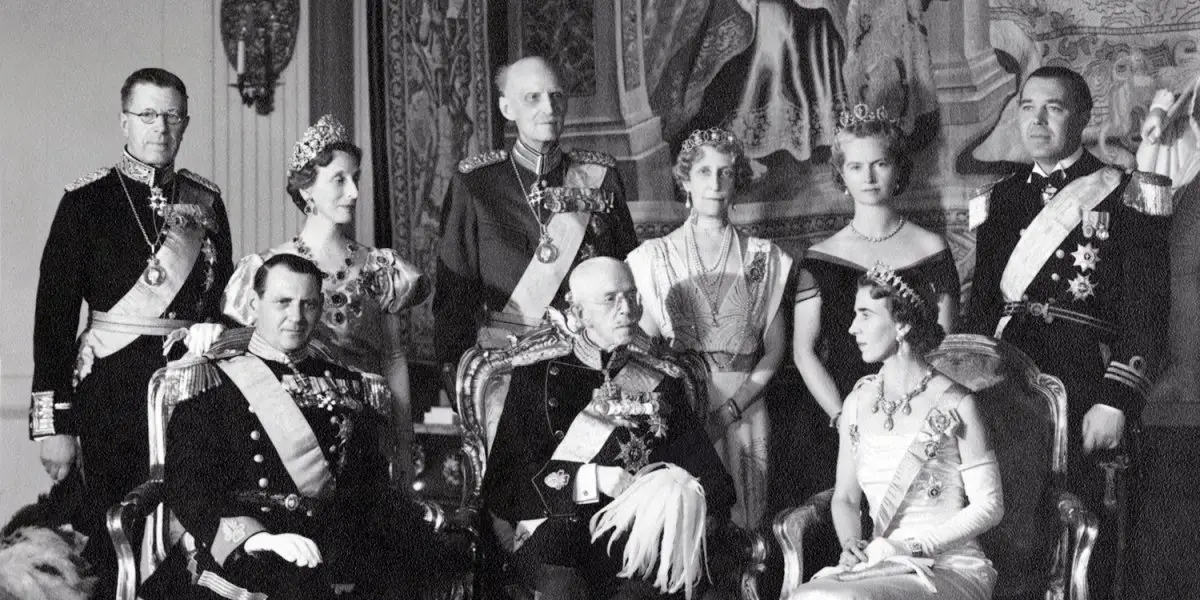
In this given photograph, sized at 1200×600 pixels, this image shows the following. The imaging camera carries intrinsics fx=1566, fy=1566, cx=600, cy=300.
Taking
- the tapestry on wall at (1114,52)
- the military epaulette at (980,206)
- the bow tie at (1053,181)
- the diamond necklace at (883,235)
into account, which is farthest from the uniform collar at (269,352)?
the tapestry on wall at (1114,52)

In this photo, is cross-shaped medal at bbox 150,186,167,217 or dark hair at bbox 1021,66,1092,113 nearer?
cross-shaped medal at bbox 150,186,167,217

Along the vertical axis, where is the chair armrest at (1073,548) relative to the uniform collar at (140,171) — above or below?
below

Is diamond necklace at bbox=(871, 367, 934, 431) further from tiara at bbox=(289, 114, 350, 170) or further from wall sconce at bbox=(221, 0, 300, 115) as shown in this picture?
wall sconce at bbox=(221, 0, 300, 115)

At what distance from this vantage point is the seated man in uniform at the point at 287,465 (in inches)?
132

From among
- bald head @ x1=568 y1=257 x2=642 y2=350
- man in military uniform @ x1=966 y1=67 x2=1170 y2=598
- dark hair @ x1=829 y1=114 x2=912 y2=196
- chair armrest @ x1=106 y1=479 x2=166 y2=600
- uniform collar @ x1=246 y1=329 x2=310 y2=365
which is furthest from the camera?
dark hair @ x1=829 y1=114 x2=912 y2=196

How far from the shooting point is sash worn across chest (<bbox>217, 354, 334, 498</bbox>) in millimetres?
3545

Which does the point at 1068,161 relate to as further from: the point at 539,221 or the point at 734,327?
the point at 539,221

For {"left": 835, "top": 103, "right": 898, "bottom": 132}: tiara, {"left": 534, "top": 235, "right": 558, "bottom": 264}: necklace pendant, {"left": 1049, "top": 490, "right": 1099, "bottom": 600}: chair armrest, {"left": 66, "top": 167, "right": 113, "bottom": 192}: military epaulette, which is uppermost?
{"left": 835, "top": 103, "right": 898, "bottom": 132}: tiara

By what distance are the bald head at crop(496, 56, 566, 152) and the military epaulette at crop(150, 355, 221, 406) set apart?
3.83 ft

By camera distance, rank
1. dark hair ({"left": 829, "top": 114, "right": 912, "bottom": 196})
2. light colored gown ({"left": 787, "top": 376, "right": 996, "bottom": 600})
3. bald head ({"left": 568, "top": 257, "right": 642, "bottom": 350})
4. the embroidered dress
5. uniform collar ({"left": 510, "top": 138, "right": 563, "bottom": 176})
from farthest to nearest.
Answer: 1. uniform collar ({"left": 510, "top": 138, "right": 563, "bottom": 176})
2. dark hair ({"left": 829, "top": 114, "right": 912, "bottom": 196})
3. the embroidered dress
4. bald head ({"left": 568, "top": 257, "right": 642, "bottom": 350})
5. light colored gown ({"left": 787, "top": 376, "right": 996, "bottom": 600})

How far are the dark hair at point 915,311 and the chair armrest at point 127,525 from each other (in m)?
1.66

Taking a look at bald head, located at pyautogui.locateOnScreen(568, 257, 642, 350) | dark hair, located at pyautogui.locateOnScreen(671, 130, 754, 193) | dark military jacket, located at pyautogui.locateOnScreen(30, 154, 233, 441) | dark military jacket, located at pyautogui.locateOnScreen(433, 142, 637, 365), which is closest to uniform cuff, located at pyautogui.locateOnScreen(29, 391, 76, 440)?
dark military jacket, located at pyautogui.locateOnScreen(30, 154, 233, 441)

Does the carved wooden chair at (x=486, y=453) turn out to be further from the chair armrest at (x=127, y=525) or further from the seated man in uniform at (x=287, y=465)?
the chair armrest at (x=127, y=525)

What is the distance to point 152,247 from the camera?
4.13 meters
